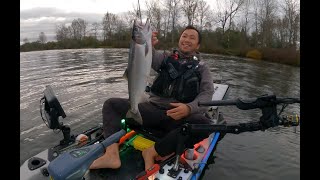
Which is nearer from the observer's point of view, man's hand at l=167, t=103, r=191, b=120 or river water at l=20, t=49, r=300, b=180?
man's hand at l=167, t=103, r=191, b=120

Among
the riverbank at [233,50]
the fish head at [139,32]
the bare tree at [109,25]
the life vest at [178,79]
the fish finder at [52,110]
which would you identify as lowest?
the fish finder at [52,110]

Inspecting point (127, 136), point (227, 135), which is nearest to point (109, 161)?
point (127, 136)

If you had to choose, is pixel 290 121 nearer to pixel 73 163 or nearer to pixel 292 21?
pixel 73 163

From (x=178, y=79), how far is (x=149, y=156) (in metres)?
1.40

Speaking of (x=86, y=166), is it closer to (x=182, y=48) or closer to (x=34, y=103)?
(x=182, y=48)

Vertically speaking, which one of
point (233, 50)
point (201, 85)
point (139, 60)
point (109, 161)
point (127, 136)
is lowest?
point (109, 161)

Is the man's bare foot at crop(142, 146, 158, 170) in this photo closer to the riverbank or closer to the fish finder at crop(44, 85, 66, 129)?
the fish finder at crop(44, 85, 66, 129)

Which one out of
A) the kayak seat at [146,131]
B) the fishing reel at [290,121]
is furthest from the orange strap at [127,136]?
the fishing reel at [290,121]

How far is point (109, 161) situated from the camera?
475 centimetres

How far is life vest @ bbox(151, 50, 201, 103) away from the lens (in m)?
5.32

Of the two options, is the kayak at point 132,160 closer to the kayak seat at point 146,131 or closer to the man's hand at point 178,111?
the kayak seat at point 146,131

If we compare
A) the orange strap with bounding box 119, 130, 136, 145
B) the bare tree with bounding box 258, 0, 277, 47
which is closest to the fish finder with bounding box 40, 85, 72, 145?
the orange strap with bounding box 119, 130, 136, 145

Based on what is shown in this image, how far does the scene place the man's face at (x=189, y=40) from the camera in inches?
216
